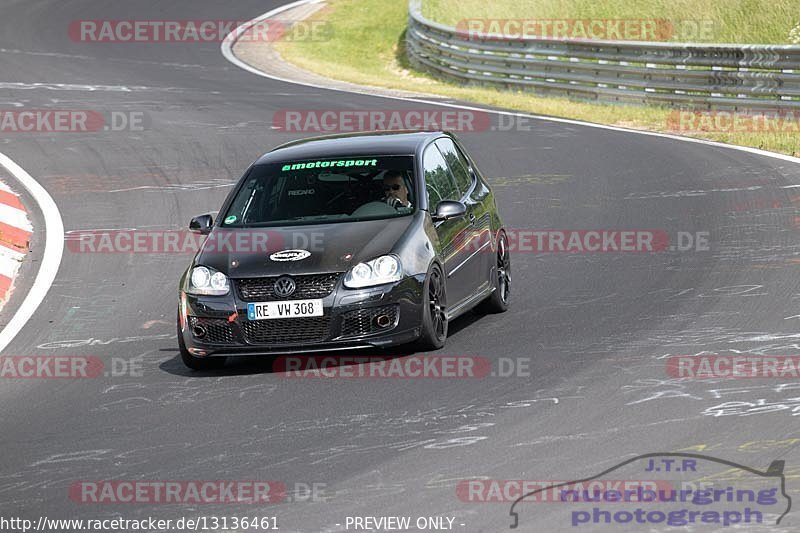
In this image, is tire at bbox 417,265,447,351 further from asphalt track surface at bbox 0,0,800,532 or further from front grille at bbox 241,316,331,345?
front grille at bbox 241,316,331,345

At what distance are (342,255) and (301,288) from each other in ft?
1.21

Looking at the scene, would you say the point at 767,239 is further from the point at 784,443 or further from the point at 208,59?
the point at 208,59

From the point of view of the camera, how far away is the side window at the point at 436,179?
11.1m

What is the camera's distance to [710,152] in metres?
20.2

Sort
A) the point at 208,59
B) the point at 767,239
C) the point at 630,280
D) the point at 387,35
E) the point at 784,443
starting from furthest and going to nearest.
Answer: the point at 387,35 < the point at 208,59 < the point at 767,239 < the point at 630,280 < the point at 784,443

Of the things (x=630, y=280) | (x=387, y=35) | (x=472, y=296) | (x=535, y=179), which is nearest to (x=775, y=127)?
(x=535, y=179)

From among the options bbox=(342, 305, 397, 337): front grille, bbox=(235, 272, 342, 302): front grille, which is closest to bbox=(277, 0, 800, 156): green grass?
bbox=(342, 305, 397, 337): front grille

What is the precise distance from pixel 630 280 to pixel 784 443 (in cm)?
523

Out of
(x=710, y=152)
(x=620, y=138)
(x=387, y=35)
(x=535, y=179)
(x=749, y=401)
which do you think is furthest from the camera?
(x=387, y=35)

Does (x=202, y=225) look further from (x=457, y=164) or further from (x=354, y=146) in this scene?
(x=457, y=164)

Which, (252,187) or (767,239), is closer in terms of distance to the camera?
(252,187)

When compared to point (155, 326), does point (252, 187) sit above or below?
above

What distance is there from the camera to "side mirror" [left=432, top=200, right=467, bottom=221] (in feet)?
34.8

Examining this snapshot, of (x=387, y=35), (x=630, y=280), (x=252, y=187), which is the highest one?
(x=252, y=187)
